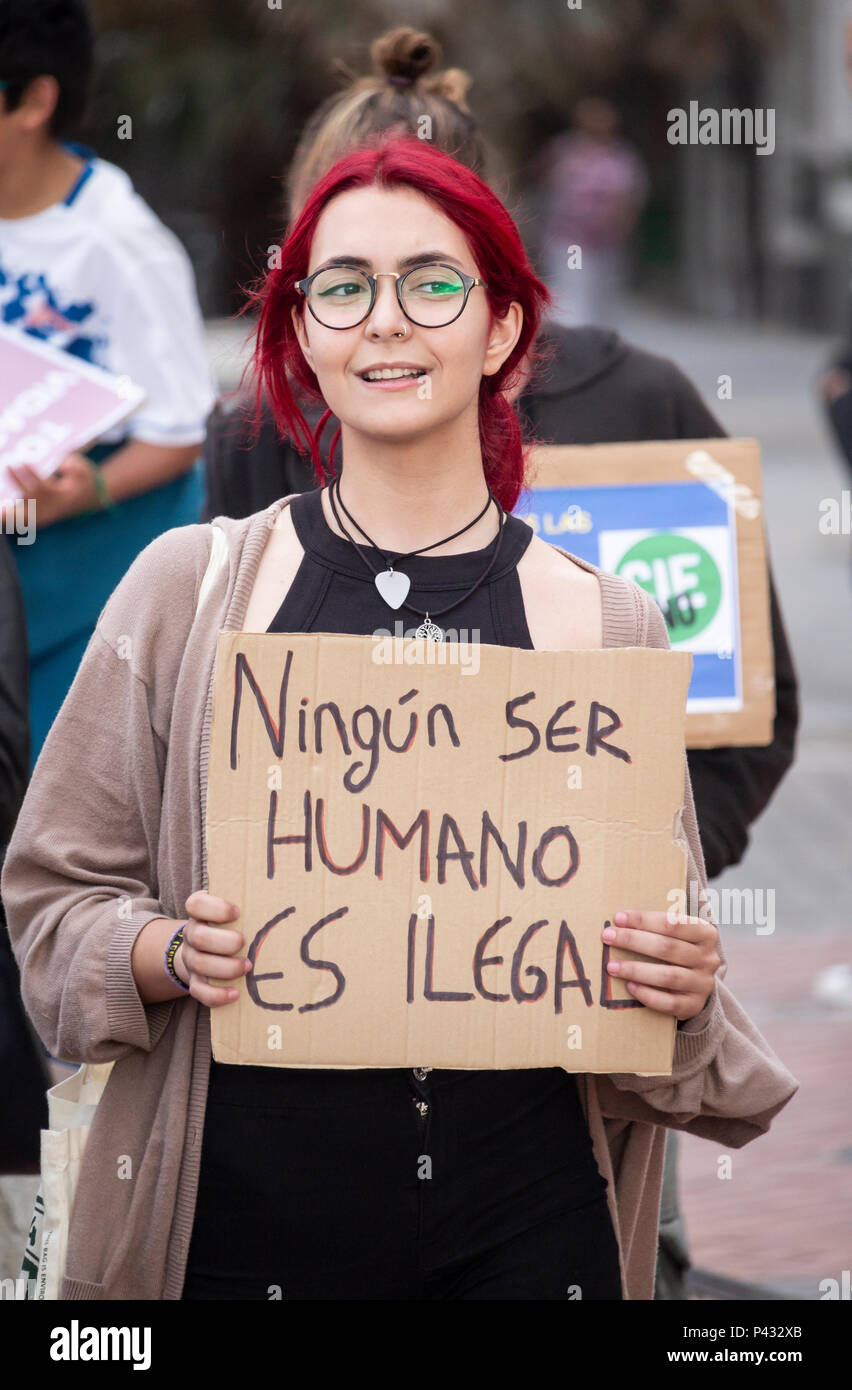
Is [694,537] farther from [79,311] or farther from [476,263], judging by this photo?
[79,311]

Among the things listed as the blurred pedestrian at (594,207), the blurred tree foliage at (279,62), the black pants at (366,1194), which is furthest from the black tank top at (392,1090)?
the blurred pedestrian at (594,207)

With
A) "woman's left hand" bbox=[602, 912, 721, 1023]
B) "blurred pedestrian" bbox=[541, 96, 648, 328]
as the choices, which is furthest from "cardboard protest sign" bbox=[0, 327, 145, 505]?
"blurred pedestrian" bbox=[541, 96, 648, 328]

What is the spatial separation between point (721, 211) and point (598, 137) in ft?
16.4

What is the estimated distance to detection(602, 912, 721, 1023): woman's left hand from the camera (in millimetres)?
→ 2062

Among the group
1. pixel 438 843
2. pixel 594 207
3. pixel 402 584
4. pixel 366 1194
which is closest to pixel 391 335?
pixel 402 584

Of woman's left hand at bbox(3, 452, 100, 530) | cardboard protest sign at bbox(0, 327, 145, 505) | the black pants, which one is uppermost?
cardboard protest sign at bbox(0, 327, 145, 505)

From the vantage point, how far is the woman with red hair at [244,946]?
2.13 metres

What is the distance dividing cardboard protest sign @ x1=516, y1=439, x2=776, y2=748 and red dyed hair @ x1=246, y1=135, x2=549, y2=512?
0.66 meters

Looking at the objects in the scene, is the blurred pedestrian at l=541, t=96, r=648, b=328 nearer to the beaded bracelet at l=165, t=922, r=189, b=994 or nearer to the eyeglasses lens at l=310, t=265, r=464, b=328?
the eyeglasses lens at l=310, t=265, r=464, b=328

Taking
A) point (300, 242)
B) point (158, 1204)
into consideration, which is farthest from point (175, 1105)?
point (300, 242)

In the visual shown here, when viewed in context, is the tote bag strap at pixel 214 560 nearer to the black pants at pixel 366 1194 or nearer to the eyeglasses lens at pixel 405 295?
the eyeglasses lens at pixel 405 295

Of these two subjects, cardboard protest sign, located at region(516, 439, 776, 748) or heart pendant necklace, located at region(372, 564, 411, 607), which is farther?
cardboard protest sign, located at region(516, 439, 776, 748)
